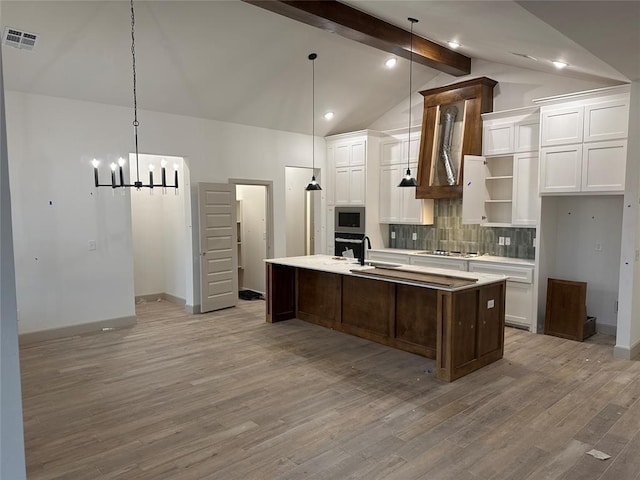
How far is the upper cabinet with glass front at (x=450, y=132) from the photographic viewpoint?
6316 mm

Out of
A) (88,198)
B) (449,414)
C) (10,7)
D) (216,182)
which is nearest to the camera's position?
(449,414)

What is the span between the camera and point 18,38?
13.5 ft

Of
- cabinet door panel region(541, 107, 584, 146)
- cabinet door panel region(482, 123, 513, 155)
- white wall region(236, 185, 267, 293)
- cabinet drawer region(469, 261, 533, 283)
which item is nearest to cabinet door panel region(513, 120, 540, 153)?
cabinet door panel region(482, 123, 513, 155)

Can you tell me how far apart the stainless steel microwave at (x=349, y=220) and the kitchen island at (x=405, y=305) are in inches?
65.8

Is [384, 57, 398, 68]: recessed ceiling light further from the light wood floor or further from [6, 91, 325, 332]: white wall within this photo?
the light wood floor

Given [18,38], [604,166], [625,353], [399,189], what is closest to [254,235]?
[399,189]

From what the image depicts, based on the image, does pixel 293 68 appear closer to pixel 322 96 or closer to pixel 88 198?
pixel 322 96

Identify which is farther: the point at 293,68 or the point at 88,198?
the point at 293,68

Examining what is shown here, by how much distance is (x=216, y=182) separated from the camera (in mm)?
6816

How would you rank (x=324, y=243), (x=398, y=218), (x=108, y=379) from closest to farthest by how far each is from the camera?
(x=108, y=379)
(x=398, y=218)
(x=324, y=243)

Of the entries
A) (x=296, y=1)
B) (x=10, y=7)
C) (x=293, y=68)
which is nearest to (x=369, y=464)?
(x=296, y=1)

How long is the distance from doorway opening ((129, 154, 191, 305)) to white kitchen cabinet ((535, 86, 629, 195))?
533 centimetres

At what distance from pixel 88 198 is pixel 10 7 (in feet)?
7.69

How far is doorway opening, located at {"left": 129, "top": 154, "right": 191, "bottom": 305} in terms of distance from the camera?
7203 mm
